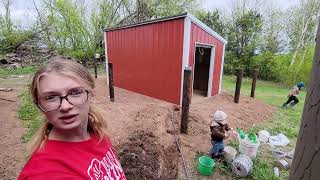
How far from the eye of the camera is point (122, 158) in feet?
12.1

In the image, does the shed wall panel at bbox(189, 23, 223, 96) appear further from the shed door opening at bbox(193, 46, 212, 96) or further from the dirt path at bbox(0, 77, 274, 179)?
the dirt path at bbox(0, 77, 274, 179)

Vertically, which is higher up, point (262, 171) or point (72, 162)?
point (72, 162)

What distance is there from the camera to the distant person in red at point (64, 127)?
40.8 inches

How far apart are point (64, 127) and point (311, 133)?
1036 mm

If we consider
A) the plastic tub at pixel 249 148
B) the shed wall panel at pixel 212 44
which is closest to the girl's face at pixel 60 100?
the plastic tub at pixel 249 148

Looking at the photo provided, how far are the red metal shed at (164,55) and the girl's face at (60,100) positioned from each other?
617 cm

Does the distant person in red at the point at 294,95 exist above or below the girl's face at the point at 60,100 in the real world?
below

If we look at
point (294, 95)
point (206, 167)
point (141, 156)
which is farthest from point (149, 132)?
point (294, 95)

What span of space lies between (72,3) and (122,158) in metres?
20.6

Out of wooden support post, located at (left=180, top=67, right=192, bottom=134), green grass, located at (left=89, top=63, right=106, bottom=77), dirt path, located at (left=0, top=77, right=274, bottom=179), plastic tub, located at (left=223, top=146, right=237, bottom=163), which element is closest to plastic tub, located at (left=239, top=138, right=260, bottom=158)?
plastic tub, located at (left=223, top=146, right=237, bottom=163)

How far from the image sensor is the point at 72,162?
1.07 m

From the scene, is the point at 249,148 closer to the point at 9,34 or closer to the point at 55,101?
the point at 55,101

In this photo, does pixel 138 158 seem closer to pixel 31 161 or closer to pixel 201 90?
pixel 31 161

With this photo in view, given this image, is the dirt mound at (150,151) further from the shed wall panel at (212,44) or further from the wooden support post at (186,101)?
the shed wall panel at (212,44)
